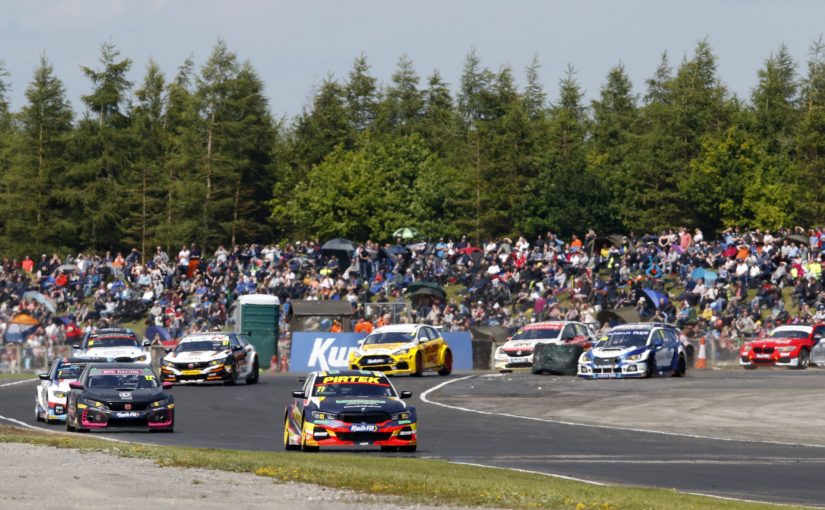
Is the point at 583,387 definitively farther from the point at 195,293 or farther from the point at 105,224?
the point at 105,224

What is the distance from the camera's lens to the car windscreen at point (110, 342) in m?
42.4

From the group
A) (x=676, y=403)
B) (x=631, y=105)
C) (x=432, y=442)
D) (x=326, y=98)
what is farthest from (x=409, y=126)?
(x=432, y=442)

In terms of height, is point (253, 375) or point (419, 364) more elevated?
point (419, 364)

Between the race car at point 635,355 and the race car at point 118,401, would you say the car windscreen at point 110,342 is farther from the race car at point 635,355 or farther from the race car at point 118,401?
the race car at point 118,401

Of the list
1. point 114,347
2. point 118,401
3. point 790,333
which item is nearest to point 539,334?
point 790,333

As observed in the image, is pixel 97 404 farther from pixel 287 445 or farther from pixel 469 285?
pixel 469 285

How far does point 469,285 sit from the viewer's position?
185 feet

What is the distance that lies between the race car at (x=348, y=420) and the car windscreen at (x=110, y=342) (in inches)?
841

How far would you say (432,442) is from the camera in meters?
24.0

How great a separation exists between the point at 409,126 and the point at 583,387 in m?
80.5

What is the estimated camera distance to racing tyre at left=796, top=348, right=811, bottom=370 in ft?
145

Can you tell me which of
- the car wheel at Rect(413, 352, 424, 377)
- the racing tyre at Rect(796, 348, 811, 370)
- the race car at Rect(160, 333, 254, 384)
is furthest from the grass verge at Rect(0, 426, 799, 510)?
the racing tyre at Rect(796, 348, 811, 370)

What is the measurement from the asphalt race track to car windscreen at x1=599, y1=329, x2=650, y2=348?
196 centimetres

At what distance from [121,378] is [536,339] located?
19997mm
